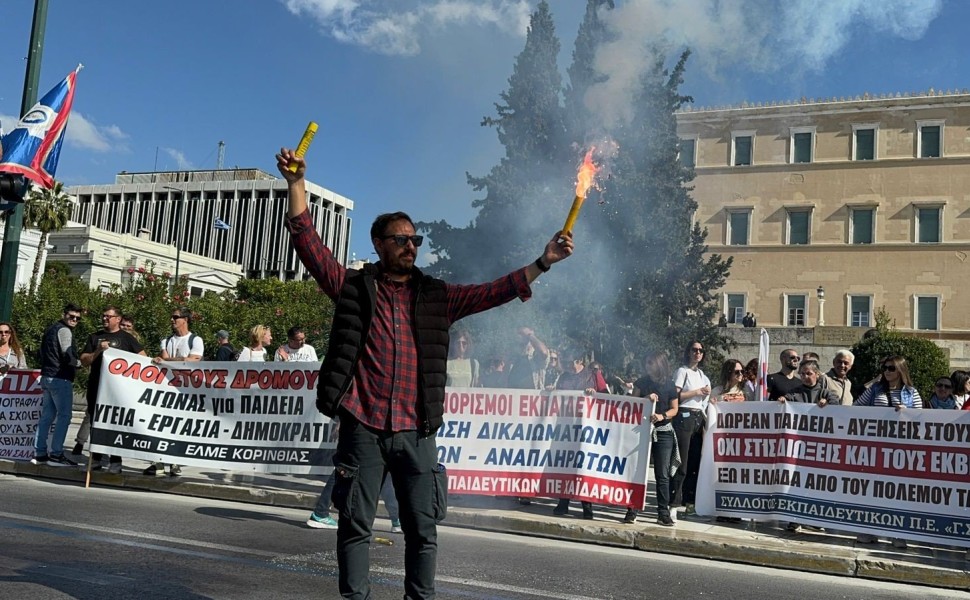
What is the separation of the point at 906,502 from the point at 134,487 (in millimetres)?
7484

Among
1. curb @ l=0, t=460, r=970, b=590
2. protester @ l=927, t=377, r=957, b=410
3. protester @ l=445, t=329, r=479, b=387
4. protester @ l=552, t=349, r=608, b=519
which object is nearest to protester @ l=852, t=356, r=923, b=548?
protester @ l=927, t=377, r=957, b=410

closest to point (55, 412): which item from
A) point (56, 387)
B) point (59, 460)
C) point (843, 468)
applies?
point (56, 387)

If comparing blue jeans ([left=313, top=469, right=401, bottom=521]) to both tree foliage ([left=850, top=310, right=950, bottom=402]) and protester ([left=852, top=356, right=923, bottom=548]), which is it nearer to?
protester ([left=852, top=356, right=923, bottom=548])

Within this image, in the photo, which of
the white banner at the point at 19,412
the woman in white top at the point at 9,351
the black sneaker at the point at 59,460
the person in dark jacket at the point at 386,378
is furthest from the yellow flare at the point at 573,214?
the woman in white top at the point at 9,351

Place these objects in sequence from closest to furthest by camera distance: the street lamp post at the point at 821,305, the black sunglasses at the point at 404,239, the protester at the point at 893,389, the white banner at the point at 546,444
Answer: the black sunglasses at the point at 404,239 → the protester at the point at 893,389 → the white banner at the point at 546,444 → the street lamp post at the point at 821,305

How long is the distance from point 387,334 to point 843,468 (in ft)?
19.0

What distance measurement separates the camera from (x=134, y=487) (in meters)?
9.40

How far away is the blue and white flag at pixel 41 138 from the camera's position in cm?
1151

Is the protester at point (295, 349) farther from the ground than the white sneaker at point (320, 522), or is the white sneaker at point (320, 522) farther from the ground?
the protester at point (295, 349)

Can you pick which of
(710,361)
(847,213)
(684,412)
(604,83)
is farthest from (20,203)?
(847,213)

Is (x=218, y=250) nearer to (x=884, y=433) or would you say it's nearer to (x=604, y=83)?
(x=604, y=83)

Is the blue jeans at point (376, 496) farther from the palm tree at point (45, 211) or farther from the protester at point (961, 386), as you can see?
the palm tree at point (45, 211)

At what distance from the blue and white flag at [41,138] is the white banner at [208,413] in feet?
11.0

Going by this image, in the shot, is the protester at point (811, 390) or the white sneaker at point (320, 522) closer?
the white sneaker at point (320, 522)
